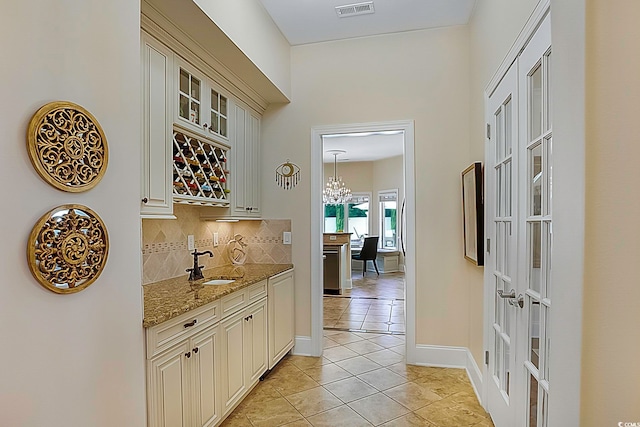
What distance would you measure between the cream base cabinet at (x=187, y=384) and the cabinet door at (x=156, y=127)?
78 cm

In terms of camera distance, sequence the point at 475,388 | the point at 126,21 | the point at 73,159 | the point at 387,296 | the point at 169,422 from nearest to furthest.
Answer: the point at 73,159 → the point at 126,21 → the point at 169,422 → the point at 475,388 → the point at 387,296

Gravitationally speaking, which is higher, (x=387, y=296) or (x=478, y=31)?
(x=478, y=31)

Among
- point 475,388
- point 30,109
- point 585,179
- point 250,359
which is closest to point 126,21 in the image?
point 30,109

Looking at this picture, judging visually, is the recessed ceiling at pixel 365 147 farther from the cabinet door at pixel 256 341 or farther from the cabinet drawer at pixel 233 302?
the cabinet drawer at pixel 233 302

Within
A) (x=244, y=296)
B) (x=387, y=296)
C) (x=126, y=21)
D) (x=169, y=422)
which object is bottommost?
(x=387, y=296)

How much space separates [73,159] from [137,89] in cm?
50

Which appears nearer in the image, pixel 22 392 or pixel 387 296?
pixel 22 392

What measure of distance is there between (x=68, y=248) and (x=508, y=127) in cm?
221

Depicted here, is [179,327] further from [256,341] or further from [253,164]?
[253,164]

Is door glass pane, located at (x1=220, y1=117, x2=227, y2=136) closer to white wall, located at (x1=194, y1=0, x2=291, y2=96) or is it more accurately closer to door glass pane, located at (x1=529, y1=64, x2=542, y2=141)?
white wall, located at (x1=194, y1=0, x2=291, y2=96)

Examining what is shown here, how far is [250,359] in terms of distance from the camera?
9.30 ft

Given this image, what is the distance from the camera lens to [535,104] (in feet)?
5.70

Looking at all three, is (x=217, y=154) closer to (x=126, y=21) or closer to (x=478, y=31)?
(x=126, y=21)

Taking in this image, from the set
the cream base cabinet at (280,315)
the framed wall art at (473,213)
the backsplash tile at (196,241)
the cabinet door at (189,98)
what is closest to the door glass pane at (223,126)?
the cabinet door at (189,98)
